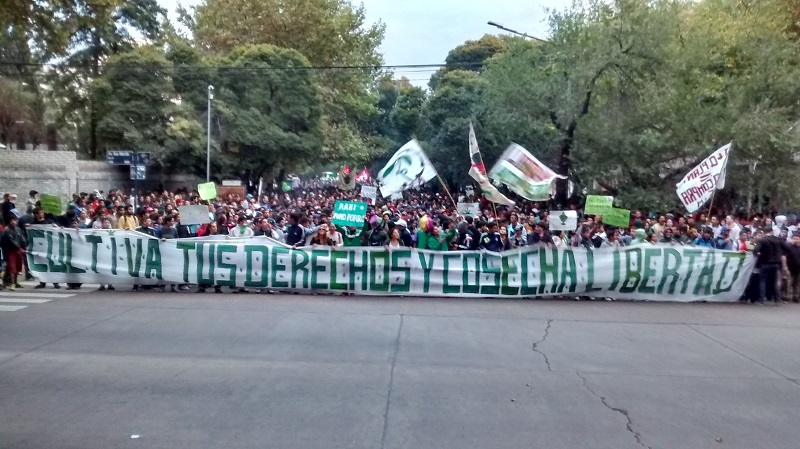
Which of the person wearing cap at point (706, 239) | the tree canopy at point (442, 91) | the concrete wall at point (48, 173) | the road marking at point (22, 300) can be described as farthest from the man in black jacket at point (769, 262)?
the concrete wall at point (48, 173)

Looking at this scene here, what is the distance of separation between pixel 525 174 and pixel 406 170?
2.80 metres

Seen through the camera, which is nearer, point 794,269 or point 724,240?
point 794,269

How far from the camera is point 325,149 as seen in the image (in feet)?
140

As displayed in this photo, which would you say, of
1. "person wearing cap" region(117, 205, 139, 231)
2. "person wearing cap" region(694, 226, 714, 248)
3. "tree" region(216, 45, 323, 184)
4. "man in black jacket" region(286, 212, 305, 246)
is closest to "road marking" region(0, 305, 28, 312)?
"person wearing cap" region(117, 205, 139, 231)

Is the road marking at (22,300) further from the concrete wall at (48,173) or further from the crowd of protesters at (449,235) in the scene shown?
the concrete wall at (48,173)

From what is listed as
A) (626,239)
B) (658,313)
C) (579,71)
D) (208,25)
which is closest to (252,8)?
(208,25)

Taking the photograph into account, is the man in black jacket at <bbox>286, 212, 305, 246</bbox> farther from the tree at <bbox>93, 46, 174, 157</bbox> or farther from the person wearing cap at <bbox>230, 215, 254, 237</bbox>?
the tree at <bbox>93, 46, 174, 157</bbox>

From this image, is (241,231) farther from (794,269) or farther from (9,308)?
(794,269)

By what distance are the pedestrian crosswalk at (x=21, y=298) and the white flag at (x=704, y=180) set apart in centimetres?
1346

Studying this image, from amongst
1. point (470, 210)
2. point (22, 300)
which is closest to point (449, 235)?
point (470, 210)

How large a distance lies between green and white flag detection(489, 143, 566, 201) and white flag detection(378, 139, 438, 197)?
1.78m

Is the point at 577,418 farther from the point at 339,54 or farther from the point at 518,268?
the point at 339,54

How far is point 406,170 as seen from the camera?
60.0 feet

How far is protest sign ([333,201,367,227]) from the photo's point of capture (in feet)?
53.2
